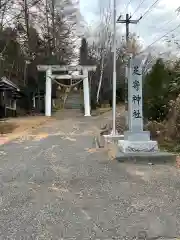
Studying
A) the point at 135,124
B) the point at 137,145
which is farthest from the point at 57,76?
the point at 137,145

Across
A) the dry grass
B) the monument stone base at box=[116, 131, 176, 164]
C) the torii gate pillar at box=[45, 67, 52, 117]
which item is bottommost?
the dry grass

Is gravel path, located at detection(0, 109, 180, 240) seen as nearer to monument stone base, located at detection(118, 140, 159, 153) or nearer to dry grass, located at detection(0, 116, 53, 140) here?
monument stone base, located at detection(118, 140, 159, 153)

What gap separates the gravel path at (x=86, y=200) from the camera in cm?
480

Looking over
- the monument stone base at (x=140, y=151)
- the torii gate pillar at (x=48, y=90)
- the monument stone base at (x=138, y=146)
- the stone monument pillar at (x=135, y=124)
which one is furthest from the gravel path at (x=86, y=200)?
the torii gate pillar at (x=48, y=90)

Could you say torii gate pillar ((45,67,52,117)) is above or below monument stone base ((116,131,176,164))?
above

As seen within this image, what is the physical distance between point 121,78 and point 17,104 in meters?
15.0

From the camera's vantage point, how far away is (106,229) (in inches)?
190

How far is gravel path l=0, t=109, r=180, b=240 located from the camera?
4.80m

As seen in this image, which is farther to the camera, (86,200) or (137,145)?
(137,145)

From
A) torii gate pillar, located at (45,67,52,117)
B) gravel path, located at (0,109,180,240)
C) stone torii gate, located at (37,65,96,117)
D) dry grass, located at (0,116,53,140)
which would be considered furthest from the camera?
stone torii gate, located at (37,65,96,117)

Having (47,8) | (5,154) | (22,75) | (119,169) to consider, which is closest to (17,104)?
(22,75)

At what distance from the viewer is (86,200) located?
6246mm

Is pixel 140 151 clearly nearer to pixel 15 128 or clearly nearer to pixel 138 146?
pixel 138 146

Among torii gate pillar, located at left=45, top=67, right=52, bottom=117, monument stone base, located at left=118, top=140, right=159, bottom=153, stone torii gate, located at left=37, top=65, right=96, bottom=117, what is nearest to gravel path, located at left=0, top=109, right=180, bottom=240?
monument stone base, located at left=118, top=140, right=159, bottom=153
